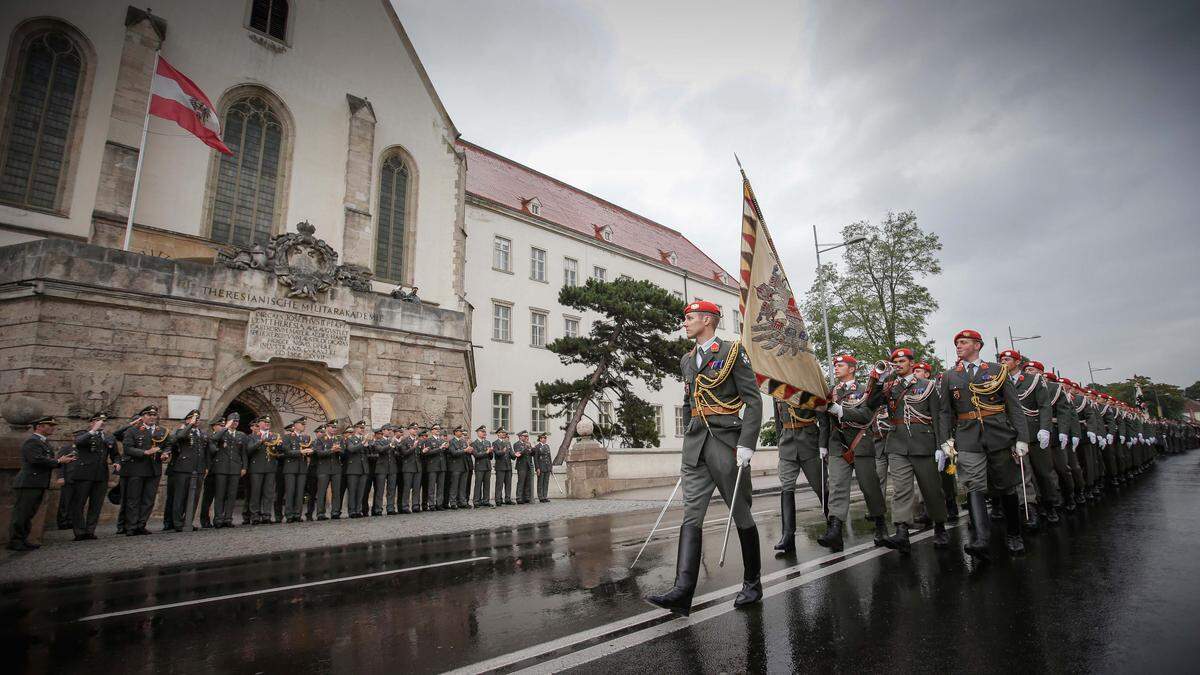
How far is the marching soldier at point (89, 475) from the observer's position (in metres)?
9.16

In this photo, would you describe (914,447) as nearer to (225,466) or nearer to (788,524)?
(788,524)

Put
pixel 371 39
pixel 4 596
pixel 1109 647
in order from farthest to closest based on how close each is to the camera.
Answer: pixel 371 39, pixel 4 596, pixel 1109 647

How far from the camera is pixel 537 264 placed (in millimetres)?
32562

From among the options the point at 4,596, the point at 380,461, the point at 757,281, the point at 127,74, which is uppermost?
the point at 127,74

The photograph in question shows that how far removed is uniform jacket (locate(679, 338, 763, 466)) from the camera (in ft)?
14.0

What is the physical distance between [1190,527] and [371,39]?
26.0 metres

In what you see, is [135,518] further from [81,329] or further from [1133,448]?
[1133,448]

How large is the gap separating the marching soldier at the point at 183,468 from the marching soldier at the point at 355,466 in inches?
103

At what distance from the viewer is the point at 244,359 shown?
536 inches

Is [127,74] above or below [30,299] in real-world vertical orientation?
above

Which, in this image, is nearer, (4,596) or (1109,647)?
(1109,647)

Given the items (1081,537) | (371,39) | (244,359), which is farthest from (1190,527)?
(371,39)

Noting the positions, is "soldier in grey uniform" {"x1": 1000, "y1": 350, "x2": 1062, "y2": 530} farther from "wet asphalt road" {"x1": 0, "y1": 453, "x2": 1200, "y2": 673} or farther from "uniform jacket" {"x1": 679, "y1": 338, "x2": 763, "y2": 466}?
"uniform jacket" {"x1": 679, "y1": 338, "x2": 763, "y2": 466}

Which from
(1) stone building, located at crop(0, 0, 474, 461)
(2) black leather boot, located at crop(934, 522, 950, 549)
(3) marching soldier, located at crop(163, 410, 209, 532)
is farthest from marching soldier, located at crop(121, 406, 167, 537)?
(2) black leather boot, located at crop(934, 522, 950, 549)
